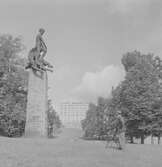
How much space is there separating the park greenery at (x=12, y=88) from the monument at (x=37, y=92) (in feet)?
48.2

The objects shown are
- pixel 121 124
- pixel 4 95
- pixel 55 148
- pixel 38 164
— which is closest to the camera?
pixel 38 164

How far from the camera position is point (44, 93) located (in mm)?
18250

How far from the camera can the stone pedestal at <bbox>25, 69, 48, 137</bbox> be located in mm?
17469

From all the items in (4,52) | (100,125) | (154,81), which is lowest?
(100,125)

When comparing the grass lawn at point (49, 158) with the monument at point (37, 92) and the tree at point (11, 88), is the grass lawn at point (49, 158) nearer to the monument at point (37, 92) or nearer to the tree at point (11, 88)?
the monument at point (37, 92)

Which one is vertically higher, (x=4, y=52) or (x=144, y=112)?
(x=4, y=52)

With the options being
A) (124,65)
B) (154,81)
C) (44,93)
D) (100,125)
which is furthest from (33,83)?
(100,125)

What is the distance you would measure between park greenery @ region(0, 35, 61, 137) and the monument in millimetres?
14687

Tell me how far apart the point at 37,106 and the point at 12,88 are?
1724 cm

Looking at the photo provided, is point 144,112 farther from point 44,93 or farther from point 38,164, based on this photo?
point 38,164

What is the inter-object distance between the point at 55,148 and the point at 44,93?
541cm

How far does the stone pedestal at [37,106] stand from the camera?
57.3 ft

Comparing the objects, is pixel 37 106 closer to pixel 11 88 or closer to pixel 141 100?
pixel 11 88

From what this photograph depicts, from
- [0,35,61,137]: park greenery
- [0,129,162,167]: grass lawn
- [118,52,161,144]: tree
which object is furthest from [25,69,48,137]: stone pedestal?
[118,52,161,144]: tree
